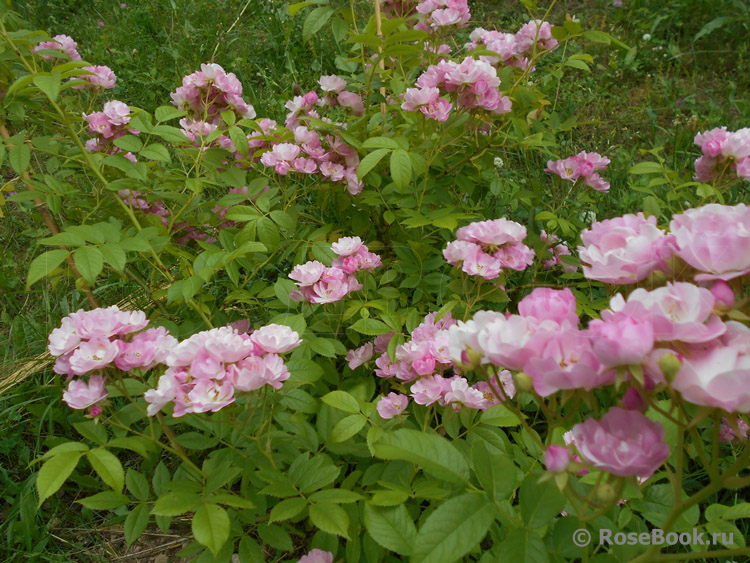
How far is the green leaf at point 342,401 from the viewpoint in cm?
109

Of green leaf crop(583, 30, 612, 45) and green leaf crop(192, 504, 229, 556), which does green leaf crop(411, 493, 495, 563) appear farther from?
green leaf crop(583, 30, 612, 45)

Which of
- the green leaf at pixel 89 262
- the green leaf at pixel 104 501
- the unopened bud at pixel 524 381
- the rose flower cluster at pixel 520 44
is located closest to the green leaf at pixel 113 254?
the green leaf at pixel 89 262

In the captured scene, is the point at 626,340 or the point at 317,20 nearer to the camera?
the point at 626,340

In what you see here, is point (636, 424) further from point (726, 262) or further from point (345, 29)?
point (345, 29)

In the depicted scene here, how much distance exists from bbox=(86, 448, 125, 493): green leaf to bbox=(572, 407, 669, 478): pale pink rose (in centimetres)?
76

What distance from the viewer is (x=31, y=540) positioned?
1.38 m

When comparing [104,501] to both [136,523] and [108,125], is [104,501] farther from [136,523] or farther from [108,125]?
[108,125]

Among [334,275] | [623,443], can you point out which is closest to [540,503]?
[623,443]

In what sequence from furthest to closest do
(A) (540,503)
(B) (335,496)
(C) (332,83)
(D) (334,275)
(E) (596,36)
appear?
(C) (332,83), (E) (596,36), (D) (334,275), (B) (335,496), (A) (540,503)

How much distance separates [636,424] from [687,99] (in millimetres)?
3137

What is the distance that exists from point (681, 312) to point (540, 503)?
326mm

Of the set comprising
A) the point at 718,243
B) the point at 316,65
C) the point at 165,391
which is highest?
the point at 718,243

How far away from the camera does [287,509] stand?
93cm

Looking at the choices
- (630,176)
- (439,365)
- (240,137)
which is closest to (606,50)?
(630,176)
